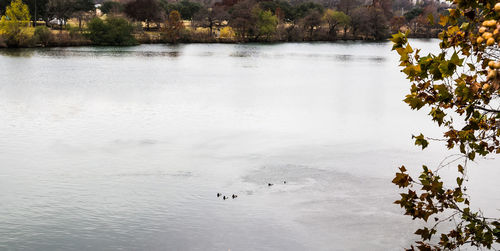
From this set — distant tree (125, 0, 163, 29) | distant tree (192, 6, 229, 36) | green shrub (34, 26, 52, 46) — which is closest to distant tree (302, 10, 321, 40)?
distant tree (192, 6, 229, 36)

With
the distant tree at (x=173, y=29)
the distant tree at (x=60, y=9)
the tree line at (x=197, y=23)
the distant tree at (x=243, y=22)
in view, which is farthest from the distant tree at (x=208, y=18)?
the distant tree at (x=60, y=9)

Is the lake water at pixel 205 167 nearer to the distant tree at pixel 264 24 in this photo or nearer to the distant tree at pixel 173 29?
the distant tree at pixel 173 29

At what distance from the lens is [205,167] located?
1501cm

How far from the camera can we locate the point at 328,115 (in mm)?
23453

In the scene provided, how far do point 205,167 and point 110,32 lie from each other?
57126 mm

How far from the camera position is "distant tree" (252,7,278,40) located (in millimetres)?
88750

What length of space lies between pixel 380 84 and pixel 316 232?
25758mm

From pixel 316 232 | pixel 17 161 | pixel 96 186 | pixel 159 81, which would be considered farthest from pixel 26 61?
pixel 316 232

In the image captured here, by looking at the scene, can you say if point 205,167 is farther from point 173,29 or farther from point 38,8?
point 38,8

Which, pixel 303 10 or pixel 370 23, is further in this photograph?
pixel 303 10

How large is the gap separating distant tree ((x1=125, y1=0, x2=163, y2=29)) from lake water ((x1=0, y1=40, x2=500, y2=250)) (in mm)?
59263

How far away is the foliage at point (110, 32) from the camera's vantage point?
67562mm

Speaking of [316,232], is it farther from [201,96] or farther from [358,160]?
[201,96]

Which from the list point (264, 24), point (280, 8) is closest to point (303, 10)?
point (280, 8)
